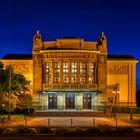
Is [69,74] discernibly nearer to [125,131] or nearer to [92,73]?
[92,73]

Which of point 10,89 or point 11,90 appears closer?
point 10,89

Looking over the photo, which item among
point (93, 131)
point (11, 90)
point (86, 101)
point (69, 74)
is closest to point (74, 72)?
point (69, 74)

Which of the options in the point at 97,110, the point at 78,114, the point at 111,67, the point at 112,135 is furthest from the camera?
the point at 111,67

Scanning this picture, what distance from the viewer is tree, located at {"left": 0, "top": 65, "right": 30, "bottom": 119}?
5378 centimetres

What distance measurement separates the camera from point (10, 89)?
53.7m

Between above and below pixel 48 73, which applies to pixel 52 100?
below

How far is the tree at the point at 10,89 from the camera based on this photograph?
5378cm

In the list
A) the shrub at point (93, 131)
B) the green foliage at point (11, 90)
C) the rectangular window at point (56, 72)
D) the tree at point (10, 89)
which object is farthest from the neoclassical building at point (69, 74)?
the shrub at point (93, 131)

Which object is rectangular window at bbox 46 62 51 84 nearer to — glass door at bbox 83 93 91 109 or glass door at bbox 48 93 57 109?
glass door at bbox 48 93 57 109

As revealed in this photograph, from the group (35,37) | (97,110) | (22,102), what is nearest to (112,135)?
(22,102)

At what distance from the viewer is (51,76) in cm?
7475

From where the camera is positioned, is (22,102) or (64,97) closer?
(22,102)

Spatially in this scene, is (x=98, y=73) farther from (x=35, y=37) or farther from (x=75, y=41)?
(x=35, y=37)

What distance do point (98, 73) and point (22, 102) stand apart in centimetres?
1873
